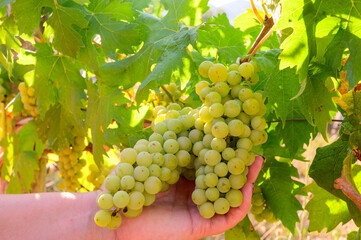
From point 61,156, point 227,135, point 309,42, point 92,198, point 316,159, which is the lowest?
point 61,156

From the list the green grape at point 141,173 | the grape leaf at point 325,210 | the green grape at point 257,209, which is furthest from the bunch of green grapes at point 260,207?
the green grape at point 141,173

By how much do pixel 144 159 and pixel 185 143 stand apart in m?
0.09

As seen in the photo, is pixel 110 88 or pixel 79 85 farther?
pixel 79 85

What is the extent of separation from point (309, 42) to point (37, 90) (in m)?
0.88

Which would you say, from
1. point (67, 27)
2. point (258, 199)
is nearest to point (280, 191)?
point (258, 199)

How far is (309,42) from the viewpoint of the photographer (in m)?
0.62

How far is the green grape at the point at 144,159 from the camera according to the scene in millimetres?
669

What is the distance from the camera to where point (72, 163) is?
1417 mm

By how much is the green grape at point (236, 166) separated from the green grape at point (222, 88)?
128mm

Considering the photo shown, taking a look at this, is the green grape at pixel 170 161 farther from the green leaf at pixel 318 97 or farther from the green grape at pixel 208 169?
the green leaf at pixel 318 97

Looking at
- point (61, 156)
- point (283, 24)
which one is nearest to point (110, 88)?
point (283, 24)

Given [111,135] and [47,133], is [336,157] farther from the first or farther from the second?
[47,133]

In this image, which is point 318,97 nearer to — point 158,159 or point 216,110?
point 216,110

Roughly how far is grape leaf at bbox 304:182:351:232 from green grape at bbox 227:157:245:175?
0.36 m
